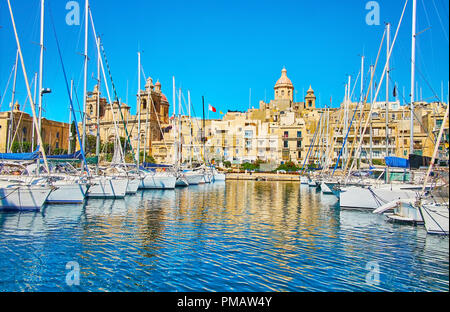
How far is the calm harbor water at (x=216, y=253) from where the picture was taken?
10680mm

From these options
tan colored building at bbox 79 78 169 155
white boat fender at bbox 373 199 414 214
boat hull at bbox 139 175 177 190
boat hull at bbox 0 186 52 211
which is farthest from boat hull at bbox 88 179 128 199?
tan colored building at bbox 79 78 169 155

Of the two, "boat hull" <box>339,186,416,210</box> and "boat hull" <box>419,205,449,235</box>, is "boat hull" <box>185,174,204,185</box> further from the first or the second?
"boat hull" <box>419,205,449,235</box>

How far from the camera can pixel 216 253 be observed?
45.4 feet

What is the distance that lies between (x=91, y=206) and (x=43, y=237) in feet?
31.7

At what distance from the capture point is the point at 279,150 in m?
85.8

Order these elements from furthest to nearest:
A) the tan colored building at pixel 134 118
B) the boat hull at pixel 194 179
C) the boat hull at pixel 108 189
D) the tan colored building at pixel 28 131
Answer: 1. the tan colored building at pixel 134 118
2. the tan colored building at pixel 28 131
3. the boat hull at pixel 194 179
4. the boat hull at pixel 108 189

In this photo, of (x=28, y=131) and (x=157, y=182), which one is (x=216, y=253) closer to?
(x=157, y=182)

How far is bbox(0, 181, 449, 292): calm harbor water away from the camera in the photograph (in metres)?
10.7

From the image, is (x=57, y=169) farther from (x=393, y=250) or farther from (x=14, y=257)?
(x=393, y=250)

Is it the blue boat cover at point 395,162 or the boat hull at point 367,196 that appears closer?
the boat hull at point 367,196

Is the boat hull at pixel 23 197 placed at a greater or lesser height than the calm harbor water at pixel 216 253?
greater

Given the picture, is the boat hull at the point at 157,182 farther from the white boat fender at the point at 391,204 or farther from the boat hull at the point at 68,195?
the white boat fender at the point at 391,204

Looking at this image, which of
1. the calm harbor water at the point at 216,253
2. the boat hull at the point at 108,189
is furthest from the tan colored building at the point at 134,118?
the calm harbor water at the point at 216,253
